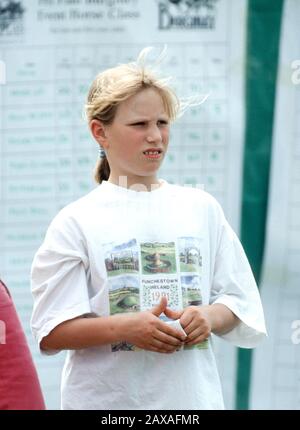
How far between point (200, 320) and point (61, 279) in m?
0.26

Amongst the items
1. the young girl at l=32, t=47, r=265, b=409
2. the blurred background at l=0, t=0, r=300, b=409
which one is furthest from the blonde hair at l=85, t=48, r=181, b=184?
the blurred background at l=0, t=0, r=300, b=409

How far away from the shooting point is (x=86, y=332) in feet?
5.60

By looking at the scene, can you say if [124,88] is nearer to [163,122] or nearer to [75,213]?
[163,122]

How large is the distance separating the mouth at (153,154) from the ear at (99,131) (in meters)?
0.10

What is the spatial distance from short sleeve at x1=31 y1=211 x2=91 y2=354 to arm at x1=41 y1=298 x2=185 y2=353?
0.02 m

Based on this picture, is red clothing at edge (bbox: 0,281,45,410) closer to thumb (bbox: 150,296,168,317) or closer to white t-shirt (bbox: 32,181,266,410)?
white t-shirt (bbox: 32,181,266,410)

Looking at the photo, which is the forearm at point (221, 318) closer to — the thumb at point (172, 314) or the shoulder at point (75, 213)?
the thumb at point (172, 314)

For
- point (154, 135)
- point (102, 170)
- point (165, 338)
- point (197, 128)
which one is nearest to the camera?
point (165, 338)

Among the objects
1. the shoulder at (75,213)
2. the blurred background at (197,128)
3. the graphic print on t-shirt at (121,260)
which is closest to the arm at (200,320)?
the graphic print on t-shirt at (121,260)

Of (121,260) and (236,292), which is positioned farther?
(236,292)

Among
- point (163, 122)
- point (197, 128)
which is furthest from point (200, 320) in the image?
point (197, 128)

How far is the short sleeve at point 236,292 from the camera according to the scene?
182cm
